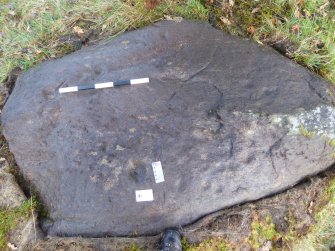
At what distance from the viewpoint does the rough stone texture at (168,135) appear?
3.14m

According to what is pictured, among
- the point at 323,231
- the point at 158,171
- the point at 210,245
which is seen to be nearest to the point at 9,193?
the point at 158,171

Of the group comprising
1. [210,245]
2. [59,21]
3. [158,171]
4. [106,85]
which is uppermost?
[59,21]

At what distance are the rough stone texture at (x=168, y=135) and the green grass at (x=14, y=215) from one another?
0.13 metres

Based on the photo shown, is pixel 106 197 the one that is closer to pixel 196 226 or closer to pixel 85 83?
pixel 196 226

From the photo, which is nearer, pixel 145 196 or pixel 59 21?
pixel 145 196

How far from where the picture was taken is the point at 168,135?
10.7 ft

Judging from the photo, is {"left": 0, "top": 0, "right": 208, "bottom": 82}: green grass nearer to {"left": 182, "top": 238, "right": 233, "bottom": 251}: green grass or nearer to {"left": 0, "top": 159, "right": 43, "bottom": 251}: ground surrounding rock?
{"left": 0, "top": 159, "right": 43, "bottom": 251}: ground surrounding rock

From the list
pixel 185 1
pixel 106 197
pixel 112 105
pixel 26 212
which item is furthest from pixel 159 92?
pixel 26 212

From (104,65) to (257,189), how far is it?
1924 mm

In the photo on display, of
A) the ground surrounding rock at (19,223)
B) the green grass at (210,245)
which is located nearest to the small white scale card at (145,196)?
the green grass at (210,245)

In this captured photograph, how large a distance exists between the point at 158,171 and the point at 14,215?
4.48ft

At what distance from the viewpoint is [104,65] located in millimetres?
3670

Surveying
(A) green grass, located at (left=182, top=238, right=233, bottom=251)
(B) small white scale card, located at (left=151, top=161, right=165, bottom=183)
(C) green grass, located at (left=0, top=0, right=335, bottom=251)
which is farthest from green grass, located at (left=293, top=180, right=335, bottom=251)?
(B) small white scale card, located at (left=151, top=161, right=165, bottom=183)

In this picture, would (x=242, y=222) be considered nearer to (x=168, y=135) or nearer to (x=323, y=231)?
(x=168, y=135)
